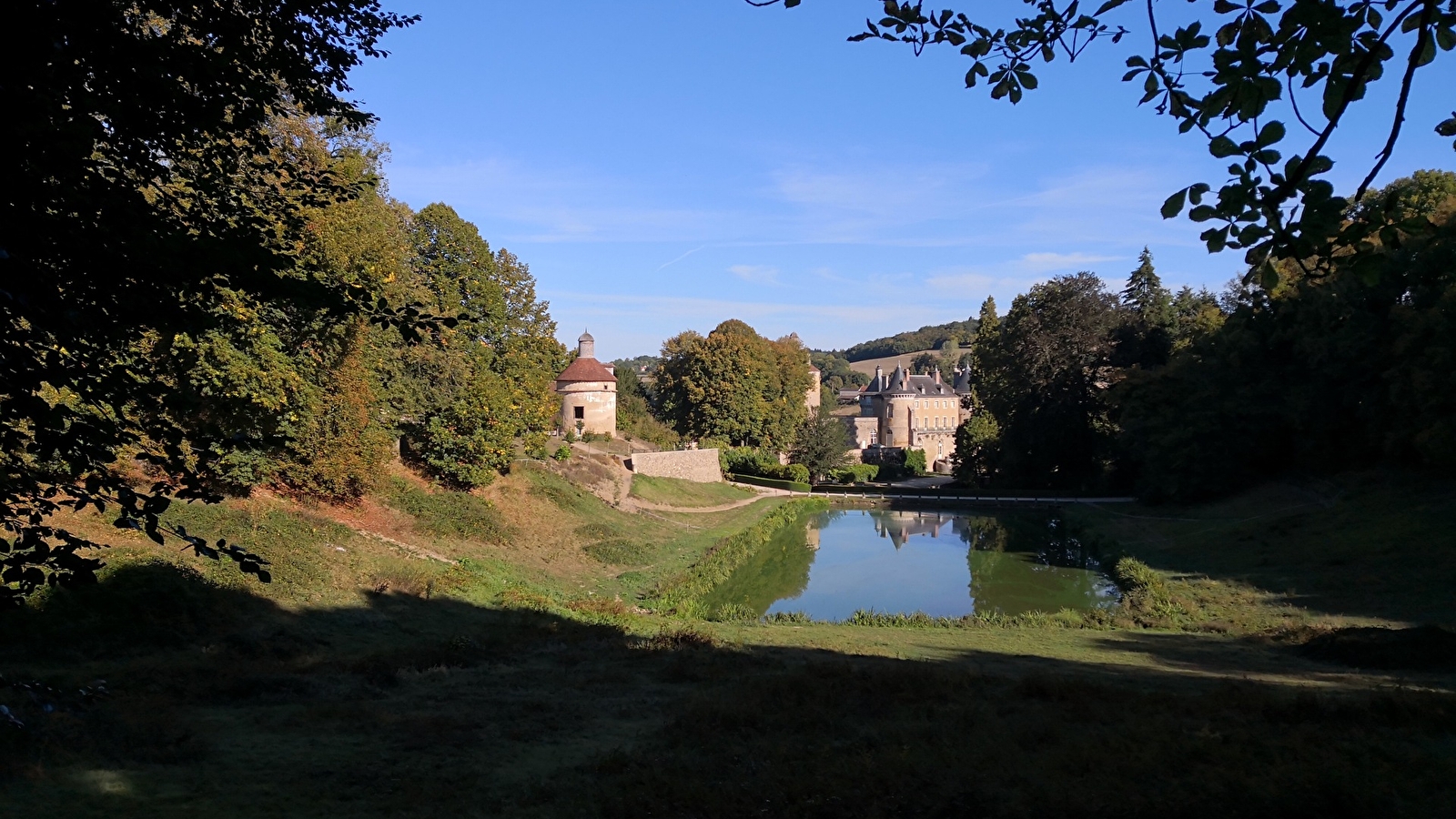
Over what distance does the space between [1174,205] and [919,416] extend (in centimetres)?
8340

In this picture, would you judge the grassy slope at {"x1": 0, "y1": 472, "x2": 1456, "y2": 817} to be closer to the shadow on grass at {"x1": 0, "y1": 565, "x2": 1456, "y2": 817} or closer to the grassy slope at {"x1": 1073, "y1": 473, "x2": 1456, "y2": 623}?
the shadow on grass at {"x1": 0, "y1": 565, "x2": 1456, "y2": 817}

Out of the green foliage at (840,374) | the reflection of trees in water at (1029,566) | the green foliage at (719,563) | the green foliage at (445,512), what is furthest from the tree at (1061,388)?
the green foliage at (840,374)

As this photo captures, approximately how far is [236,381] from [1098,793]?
15701 millimetres

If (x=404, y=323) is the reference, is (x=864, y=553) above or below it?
below

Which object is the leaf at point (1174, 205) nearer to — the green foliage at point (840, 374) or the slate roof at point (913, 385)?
the slate roof at point (913, 385)

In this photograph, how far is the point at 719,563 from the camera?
28.8 m

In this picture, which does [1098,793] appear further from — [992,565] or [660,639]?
[992,565]

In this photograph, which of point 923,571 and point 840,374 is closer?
point 923,571

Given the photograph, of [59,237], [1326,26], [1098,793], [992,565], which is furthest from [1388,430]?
[59,237]

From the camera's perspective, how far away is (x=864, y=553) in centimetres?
3519

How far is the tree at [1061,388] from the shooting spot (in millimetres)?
49031

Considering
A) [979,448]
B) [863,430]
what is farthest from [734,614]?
[863,430]

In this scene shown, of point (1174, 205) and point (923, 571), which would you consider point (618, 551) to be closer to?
point (923, 571)

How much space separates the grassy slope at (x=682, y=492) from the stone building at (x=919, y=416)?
119 ft
